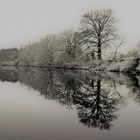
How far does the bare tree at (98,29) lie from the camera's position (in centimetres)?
5878

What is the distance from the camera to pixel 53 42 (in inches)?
3514

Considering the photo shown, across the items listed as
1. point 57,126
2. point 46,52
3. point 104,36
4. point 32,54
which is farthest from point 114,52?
point 57,126

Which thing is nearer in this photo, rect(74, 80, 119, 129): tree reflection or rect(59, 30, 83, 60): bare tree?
rect(74, 80, 119, 129): tree reflection

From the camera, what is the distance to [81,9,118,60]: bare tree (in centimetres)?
5878

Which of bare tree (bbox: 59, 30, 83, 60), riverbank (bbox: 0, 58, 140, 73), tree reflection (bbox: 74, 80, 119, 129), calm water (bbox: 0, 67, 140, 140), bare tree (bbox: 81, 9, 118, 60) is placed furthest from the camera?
bare tree (bbox: 59, 30, 83, 60)

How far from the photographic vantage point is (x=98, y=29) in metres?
60.0

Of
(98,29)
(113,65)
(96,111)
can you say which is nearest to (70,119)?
(96,111)

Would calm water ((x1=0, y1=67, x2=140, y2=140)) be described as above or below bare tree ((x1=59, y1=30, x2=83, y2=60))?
below

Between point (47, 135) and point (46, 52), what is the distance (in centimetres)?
7798

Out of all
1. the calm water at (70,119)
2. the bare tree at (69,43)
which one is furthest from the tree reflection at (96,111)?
the bare tree at (69,43)

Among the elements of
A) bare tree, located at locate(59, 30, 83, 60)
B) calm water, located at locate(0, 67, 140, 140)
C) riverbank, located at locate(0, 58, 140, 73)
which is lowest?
calm water, located at locate(0, 67, 140, 140)

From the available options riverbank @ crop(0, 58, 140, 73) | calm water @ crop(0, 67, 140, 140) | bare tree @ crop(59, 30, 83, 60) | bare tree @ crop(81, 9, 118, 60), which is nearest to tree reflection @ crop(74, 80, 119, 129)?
calm water @ crop(0, 67, 140, 140)

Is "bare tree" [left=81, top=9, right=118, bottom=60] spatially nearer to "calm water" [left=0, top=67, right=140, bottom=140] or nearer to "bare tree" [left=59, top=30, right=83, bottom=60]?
"bare tree" [left=59, top=30, right=83, bottom=60]

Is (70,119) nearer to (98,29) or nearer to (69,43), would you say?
(98,29)
